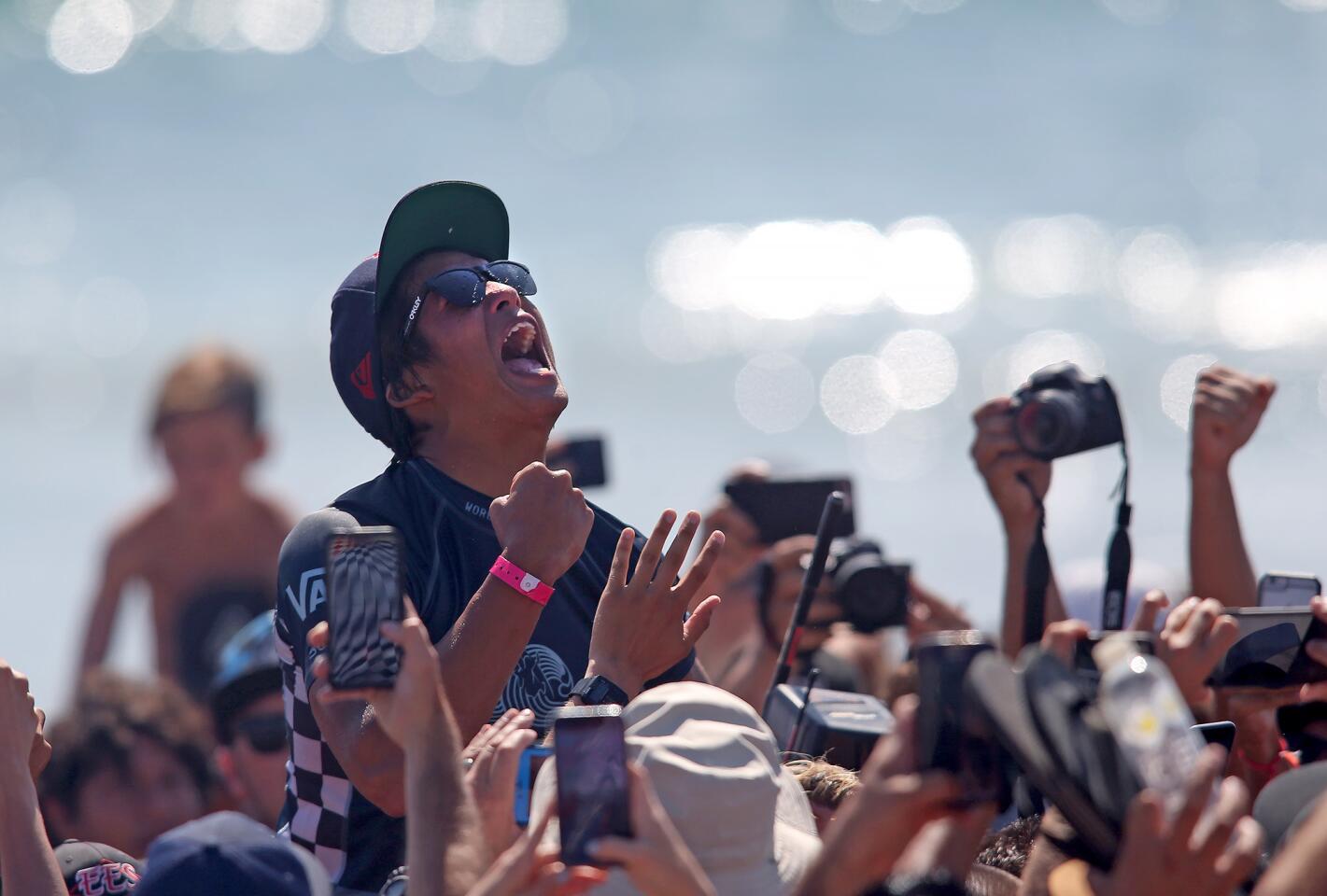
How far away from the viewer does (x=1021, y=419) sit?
3.67 m

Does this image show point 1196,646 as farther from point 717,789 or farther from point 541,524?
point 541,524

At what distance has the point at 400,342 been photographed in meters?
2.84

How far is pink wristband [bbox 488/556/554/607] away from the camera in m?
2.38

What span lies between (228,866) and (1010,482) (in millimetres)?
2174

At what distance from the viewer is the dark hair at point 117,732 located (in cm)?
394

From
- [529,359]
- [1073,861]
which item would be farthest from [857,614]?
[1073,861]

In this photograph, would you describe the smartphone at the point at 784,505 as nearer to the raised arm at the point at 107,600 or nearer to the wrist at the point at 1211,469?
the wrist at the point at 1211,469

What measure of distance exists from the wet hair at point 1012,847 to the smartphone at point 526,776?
67 cm

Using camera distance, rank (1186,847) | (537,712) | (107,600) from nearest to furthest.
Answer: (1186,847)
(537,712)
(107,600)

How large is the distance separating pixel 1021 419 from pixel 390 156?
13.2 m

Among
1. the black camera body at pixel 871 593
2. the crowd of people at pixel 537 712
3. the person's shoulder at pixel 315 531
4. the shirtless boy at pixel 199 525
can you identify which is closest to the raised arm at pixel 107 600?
the shirtless boy at pixel 199 525

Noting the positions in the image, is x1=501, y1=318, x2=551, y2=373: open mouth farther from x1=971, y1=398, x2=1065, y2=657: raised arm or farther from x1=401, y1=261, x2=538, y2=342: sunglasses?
x1=971, y1=398, x2=1065, y2=657: raised arm

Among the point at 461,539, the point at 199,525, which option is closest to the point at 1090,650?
the point at 461,539

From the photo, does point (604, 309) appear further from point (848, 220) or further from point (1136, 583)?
point (1136, 583)
